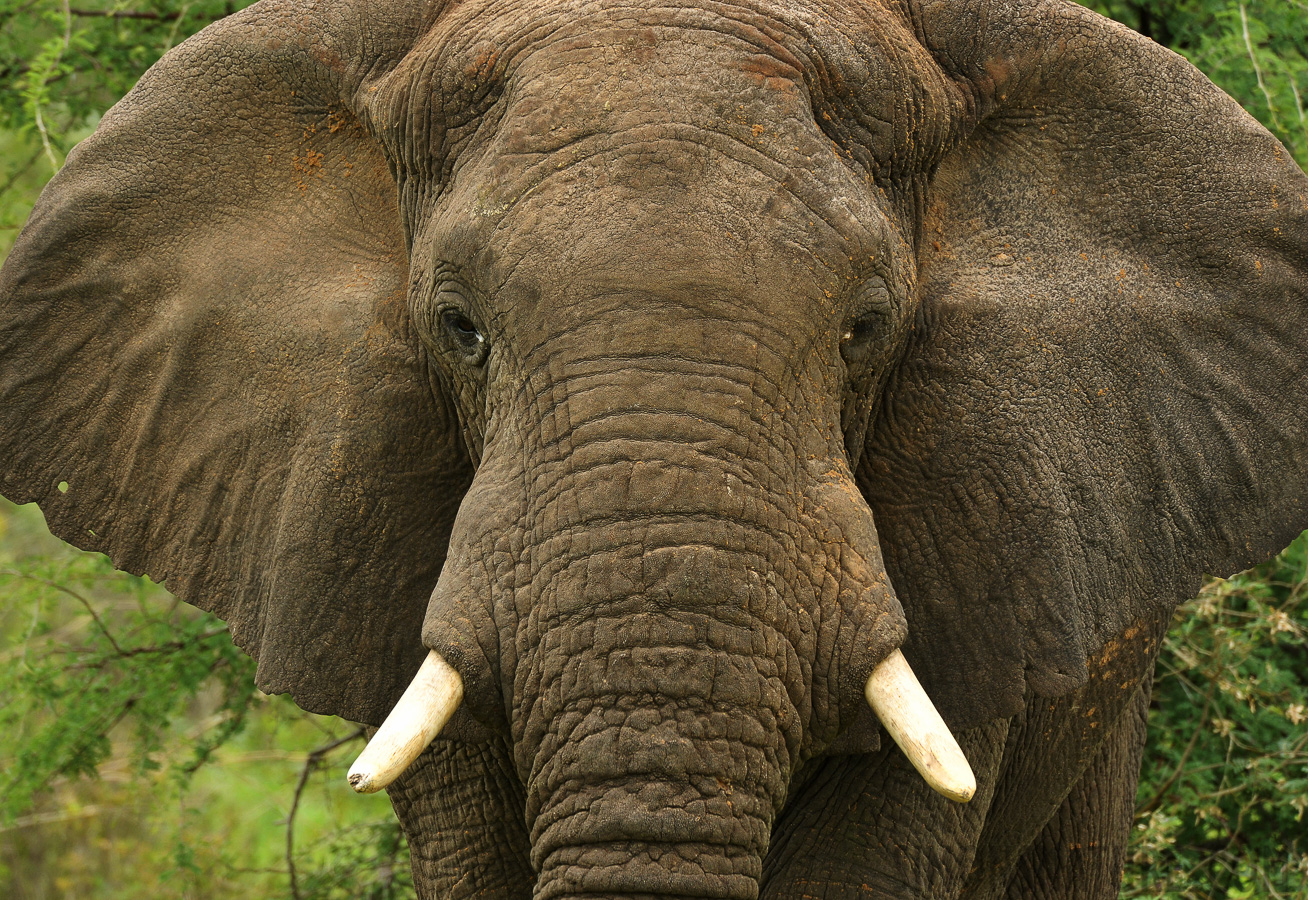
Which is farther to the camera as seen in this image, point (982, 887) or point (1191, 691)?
point (1191, 691)

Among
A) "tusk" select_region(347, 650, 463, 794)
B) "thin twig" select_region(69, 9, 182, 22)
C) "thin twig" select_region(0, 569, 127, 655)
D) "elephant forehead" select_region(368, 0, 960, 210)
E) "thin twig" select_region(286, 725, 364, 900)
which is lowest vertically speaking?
"thin twig" select_region(286, 725, 364, 900)

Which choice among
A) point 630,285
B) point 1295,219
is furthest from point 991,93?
point 630,285

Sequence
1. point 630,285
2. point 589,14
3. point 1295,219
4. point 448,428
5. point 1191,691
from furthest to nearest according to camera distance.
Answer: point 1191,691, point 1295,219, point 448,428, point 589,14, point 630,285

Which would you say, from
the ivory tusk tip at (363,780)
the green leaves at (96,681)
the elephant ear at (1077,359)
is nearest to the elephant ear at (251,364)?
the ivory tusk tip at (363,780)

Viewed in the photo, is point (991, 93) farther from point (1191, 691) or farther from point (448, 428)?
point (1191, 691)

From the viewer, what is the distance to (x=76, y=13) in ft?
19.0

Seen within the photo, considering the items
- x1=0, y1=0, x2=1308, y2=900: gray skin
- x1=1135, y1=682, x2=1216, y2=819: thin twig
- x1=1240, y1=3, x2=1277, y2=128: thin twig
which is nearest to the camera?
x1=0, y1=0, x2=1308, y2=900: gray skin

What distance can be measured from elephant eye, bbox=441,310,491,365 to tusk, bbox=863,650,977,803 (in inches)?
33.9

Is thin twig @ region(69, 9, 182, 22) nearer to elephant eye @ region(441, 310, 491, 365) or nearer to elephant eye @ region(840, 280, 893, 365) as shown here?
elephant eye @ region(441, 310, 491, 365)

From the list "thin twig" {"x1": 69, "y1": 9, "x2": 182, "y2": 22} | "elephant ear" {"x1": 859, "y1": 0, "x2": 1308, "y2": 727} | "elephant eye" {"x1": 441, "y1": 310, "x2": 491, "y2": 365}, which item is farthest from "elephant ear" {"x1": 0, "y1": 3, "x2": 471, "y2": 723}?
"thin twig" {"x1": 69, "y1": 9, "x2": 182, "y2": 22}

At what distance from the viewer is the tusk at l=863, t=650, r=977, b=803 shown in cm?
254

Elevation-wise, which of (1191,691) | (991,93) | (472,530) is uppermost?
(991,93)

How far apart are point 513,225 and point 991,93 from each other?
3.38ft

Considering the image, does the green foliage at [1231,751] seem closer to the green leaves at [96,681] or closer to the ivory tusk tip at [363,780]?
the green leaves at [96,681]
